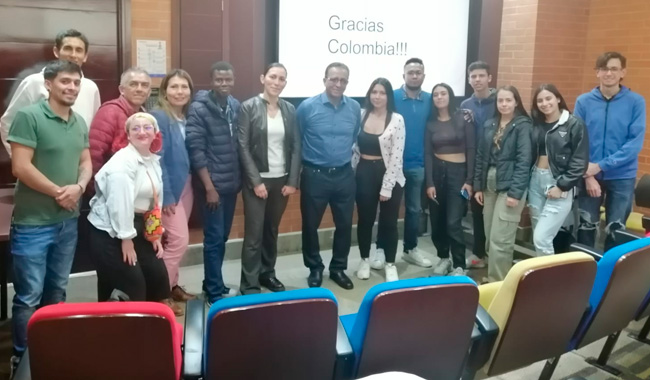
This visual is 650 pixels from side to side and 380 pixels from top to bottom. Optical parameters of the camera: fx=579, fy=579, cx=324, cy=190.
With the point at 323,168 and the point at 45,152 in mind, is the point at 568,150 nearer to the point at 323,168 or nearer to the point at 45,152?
the point at 323,168

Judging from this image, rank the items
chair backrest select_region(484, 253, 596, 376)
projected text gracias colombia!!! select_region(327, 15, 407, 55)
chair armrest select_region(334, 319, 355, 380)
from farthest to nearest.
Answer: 1. projected text gracias colombia!!! select_region(327, 15, 407, 55)
2. chair backrest select_region(484, 253, 596, 376)
3. chair armrest select_region(334, 319, 355, 380)

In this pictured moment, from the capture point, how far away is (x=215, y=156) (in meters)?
3.55

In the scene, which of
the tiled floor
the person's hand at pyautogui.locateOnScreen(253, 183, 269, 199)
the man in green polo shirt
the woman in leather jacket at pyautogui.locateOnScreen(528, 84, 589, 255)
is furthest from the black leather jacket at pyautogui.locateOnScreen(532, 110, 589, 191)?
the man in green polo shirt

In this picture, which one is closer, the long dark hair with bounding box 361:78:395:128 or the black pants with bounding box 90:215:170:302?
the black pants with bounding box 90:215:170:302

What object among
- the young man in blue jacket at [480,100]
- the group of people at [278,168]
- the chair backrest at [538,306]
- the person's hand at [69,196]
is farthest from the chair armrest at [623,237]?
the person's hand at [69,196]

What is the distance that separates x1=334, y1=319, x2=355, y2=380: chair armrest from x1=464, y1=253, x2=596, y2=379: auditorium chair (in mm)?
632

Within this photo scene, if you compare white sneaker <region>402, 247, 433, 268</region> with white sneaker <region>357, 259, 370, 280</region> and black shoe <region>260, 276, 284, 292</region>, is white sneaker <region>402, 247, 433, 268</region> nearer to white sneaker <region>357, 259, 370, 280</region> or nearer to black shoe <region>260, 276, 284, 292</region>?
white sneaker <region>357, 259, 370, 280</region>

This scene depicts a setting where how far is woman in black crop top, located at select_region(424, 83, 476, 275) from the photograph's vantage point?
13.9ft

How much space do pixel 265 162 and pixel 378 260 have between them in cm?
143

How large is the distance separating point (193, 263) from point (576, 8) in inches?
172

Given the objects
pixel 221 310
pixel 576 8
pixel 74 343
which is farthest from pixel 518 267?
pixel 576 8

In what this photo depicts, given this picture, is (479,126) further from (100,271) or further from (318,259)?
(100,271)

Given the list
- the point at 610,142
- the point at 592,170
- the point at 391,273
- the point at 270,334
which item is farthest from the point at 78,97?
the point at 610,142

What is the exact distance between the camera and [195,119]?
346 cm
